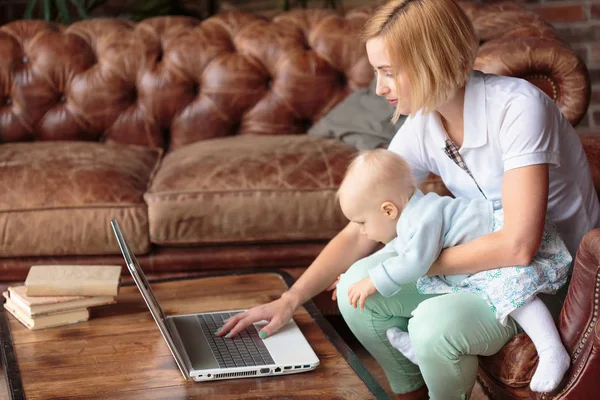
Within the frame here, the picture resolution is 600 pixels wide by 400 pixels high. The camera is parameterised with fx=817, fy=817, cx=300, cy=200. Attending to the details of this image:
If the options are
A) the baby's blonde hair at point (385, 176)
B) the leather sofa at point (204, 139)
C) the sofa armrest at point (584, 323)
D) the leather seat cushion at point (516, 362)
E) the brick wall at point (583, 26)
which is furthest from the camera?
the brick wall at point (583, 26)

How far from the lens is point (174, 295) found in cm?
175

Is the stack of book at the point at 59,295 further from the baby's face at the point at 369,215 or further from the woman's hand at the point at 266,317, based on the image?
the baby's face at the point at 369,215

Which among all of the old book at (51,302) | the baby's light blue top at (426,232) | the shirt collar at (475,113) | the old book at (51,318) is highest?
the shirt collar at (475,113)

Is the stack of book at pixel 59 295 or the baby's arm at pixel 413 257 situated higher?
the baby's arm at pixel 413 257

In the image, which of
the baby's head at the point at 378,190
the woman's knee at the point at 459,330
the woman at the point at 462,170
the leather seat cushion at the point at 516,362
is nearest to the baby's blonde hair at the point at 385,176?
the baby's head at the point at 378,190

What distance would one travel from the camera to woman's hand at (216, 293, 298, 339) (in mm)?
1499

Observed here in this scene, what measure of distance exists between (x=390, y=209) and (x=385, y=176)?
0.06 m

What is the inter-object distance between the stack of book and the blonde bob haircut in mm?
708

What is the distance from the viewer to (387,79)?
1.51m

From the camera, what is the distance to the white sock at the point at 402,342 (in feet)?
5.27

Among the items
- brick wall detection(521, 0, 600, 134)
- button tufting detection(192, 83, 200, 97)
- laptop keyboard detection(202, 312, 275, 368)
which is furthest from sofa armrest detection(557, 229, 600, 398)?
brick wall detection(521, 0, 600, 134)

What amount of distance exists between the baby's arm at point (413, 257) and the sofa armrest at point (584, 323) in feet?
0.81

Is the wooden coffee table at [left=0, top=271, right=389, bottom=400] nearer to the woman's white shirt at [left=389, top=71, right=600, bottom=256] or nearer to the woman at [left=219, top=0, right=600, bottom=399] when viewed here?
the woman at [left=219, top=0, right=600, bottom=399]

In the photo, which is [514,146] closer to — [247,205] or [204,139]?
[247,205]
